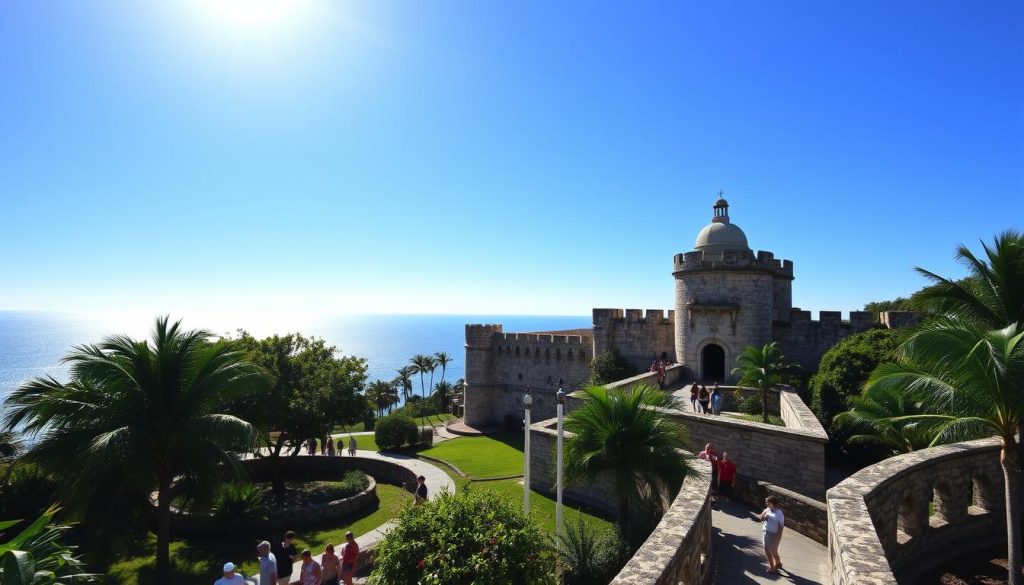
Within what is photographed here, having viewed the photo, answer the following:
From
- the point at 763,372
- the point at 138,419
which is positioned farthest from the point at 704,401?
the point at 138,419

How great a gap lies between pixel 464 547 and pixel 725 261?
20.8 m

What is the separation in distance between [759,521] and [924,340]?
4.68 metres

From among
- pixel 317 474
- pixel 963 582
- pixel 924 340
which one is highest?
pixel 924 340

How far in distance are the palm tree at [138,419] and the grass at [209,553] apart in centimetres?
224

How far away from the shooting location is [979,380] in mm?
8305

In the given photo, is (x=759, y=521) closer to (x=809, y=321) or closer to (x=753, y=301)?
(x=753, y=301)

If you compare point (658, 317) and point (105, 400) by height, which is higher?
point (658, 317)

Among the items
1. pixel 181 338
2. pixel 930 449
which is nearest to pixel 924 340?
pixel 930 449

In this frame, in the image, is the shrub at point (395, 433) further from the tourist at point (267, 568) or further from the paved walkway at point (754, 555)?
the paved walkway at point (754, 555)

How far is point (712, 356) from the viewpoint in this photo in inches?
1001

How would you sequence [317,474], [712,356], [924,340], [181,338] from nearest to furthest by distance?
1. [924,340]
2. [181,338]
3. [317,474]
4. [712,356]

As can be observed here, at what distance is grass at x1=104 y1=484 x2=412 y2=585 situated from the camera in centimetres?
1338

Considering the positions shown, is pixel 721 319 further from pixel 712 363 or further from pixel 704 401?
pixel 704 401

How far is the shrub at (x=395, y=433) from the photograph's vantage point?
1083 inches
